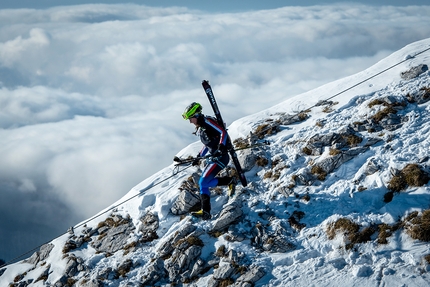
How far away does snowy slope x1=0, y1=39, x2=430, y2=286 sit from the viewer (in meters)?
12.7

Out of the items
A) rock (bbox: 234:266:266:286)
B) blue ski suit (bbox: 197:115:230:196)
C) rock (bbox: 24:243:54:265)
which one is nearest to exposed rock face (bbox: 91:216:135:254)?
rock (bbox: 24:243:54:265)

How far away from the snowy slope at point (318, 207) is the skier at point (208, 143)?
107cm

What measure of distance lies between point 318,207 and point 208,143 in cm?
546

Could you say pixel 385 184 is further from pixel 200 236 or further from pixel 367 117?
pixel 200 236

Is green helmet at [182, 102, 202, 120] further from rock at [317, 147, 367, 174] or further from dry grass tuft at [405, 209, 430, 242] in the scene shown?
dry grass tuft at [405, 209, 430, 242]

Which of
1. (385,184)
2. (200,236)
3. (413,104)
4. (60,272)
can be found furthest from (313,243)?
(60,272)

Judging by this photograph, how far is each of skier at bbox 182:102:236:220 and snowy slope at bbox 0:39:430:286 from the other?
107 centimetres

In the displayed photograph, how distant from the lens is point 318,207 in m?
15.7

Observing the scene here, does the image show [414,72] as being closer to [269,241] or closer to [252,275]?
[269,241]

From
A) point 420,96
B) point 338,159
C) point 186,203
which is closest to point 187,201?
point 186,203

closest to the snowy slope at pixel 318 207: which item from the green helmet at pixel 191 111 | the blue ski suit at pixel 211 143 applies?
the blue ski suit at pixel 211 143

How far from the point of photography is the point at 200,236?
16.3 meters

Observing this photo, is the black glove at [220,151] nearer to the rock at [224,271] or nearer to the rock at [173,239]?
the rock at [173,239]

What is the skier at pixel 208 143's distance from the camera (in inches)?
652
